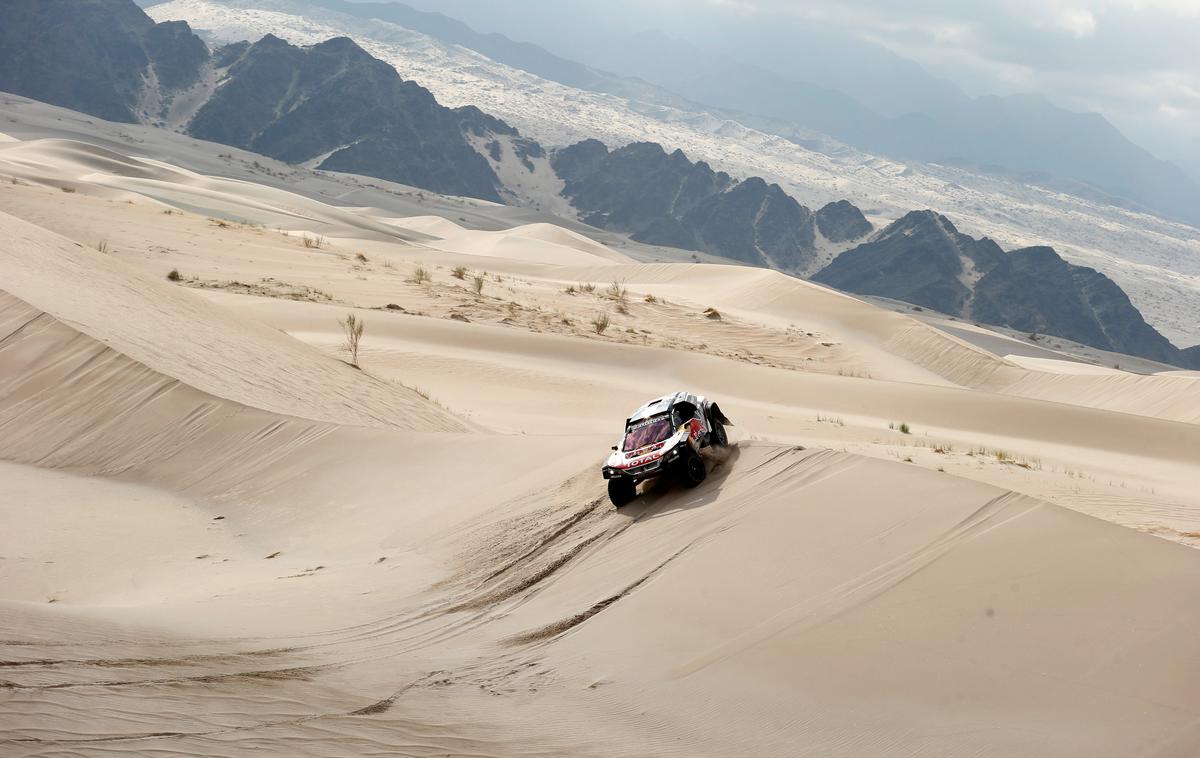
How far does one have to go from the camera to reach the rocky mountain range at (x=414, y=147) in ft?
351

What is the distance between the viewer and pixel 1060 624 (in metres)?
5.98

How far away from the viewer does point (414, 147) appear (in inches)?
4719

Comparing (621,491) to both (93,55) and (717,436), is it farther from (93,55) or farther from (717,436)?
(93,55)

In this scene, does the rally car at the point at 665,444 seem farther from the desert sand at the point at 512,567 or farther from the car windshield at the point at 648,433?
the desert sand at the point at 512,567

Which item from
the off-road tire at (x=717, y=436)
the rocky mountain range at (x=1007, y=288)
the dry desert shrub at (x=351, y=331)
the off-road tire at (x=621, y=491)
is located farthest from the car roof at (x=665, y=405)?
the rocky mountain range at (x=1007, y=288)

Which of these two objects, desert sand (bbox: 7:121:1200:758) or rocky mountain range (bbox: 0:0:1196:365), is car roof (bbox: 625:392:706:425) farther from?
rocky mountain range (bbox: 0:0:1196:365)

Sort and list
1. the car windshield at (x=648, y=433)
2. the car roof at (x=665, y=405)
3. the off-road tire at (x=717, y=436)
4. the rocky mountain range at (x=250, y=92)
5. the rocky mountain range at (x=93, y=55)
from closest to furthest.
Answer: the car windshield at (x=648, y=433)
the off-road tire at (x=717, y=436)
the car roof at (x=665, y=405)
the rocky mountain range at (x=93, y=55)
the rocky mountain range at (x=250, y=92)

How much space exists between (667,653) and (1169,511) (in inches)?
279

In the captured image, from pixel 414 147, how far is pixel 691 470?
Result: 117m

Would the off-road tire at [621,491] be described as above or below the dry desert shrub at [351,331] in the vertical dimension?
above

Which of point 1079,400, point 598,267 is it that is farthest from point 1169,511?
point 598,267

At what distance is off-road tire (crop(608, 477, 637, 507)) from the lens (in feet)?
30.2

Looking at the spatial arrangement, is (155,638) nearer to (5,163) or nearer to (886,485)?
(886,485)

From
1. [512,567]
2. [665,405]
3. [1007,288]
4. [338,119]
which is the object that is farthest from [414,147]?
[512,567]
